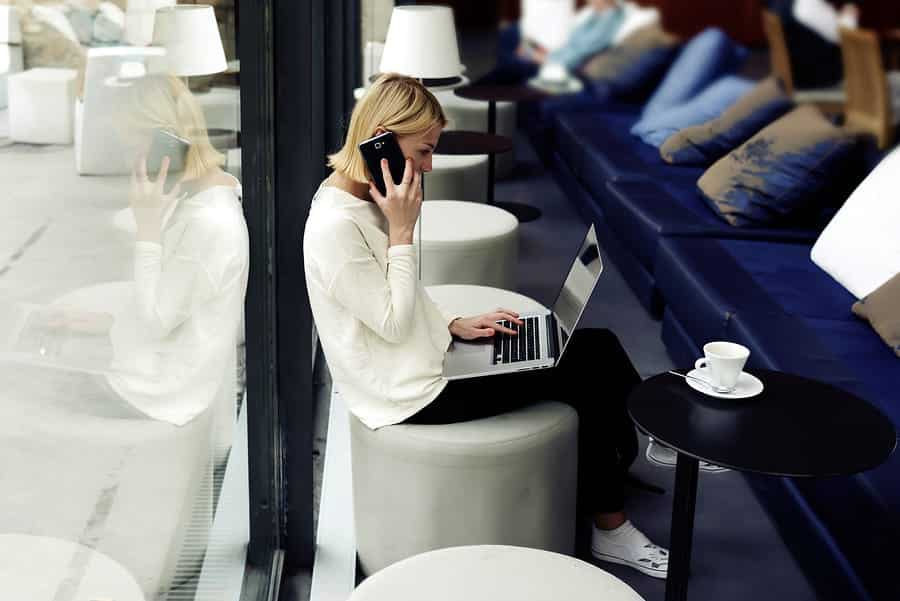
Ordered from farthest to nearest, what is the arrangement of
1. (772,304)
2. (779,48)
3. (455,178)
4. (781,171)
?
1. (779,48)
2. (455,178)
3. (781,171)
4. (772,304)

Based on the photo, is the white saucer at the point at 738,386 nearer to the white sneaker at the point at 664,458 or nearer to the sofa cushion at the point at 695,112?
the white sneaker at the point at 664,458

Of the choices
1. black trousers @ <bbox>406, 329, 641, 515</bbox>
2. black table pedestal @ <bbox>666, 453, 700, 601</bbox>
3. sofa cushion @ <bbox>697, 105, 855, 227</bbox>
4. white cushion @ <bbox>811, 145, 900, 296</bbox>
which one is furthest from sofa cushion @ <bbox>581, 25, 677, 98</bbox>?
black table pedestal @ <bbox>666, 453, 700, 601</bbox>

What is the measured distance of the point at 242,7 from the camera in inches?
84.7

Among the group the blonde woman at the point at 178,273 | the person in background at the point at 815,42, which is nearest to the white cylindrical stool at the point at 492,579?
the blonde woman at the point at 178,273

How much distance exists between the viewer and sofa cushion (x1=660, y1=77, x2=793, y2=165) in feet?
16.7

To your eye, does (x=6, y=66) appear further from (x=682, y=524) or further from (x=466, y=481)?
(x=466, y=481)

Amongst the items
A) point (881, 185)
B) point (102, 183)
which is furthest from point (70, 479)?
point (881, 185)

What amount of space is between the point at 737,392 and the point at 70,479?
1501 millimetres

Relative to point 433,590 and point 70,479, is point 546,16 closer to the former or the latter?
point 433,590

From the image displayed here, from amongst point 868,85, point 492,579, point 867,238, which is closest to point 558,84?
point 868,85

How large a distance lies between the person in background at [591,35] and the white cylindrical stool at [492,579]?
754cm

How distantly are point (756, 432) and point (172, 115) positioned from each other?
1184 millimetres

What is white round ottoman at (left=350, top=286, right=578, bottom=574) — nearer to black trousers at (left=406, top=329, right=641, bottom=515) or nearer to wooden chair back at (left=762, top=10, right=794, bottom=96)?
black trousers at (left=406, top=329, right=641, bottom=515)

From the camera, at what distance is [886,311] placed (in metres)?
3.17
